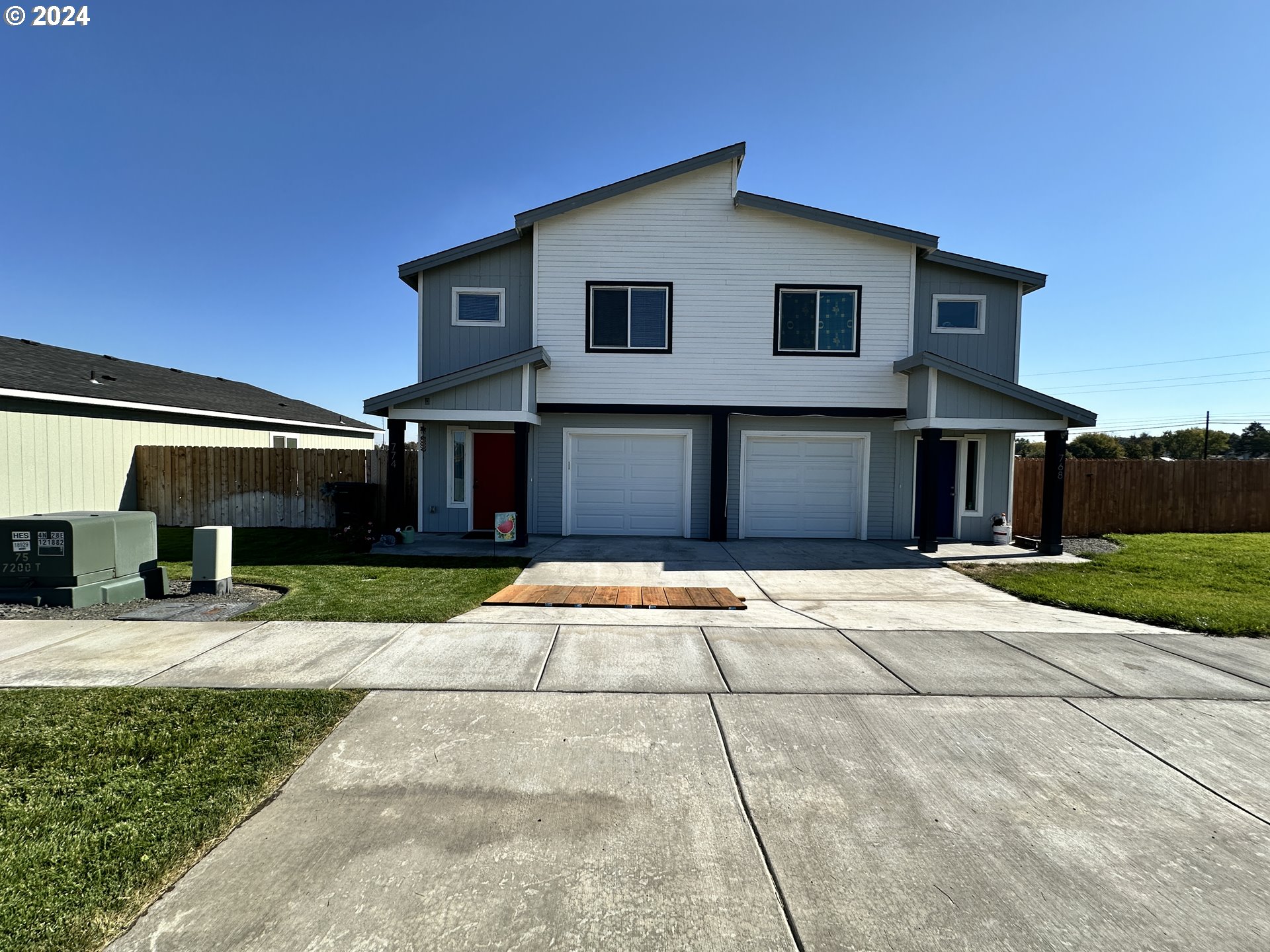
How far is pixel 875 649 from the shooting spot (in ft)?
19.6

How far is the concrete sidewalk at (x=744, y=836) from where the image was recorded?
2420 millimetres

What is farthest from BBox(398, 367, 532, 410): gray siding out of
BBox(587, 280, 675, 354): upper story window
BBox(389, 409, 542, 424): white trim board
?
BBox(587, 280, 675, 354): upper story window

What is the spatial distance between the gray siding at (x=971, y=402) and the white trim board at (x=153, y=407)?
18135 millimetres

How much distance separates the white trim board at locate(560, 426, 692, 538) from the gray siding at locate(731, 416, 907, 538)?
15.1 inches

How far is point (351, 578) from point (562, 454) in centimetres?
553

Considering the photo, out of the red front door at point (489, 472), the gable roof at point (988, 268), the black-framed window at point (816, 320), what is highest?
the gable roof at point (988, 268)

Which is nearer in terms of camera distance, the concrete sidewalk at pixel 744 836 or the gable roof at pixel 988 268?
the concrete sidewalk at pixel 744 836

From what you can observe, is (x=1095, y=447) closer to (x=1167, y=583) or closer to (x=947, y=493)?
(x=947, y=493)

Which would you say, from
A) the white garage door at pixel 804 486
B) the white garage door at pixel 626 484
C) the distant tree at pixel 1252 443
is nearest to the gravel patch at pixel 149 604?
the white garage door at pixel 626 484

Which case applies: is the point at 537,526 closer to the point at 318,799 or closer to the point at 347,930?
the point at 318,799

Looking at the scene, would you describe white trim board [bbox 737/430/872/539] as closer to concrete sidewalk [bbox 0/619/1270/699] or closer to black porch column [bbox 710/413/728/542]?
black porch column [bbox 710/413/728/542]

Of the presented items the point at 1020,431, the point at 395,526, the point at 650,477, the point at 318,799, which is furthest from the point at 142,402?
the point at 1020,431

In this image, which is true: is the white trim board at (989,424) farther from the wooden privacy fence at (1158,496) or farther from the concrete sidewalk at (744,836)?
the concrete sidewalk at (744,836)

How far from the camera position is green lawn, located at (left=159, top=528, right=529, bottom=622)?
700 cm
